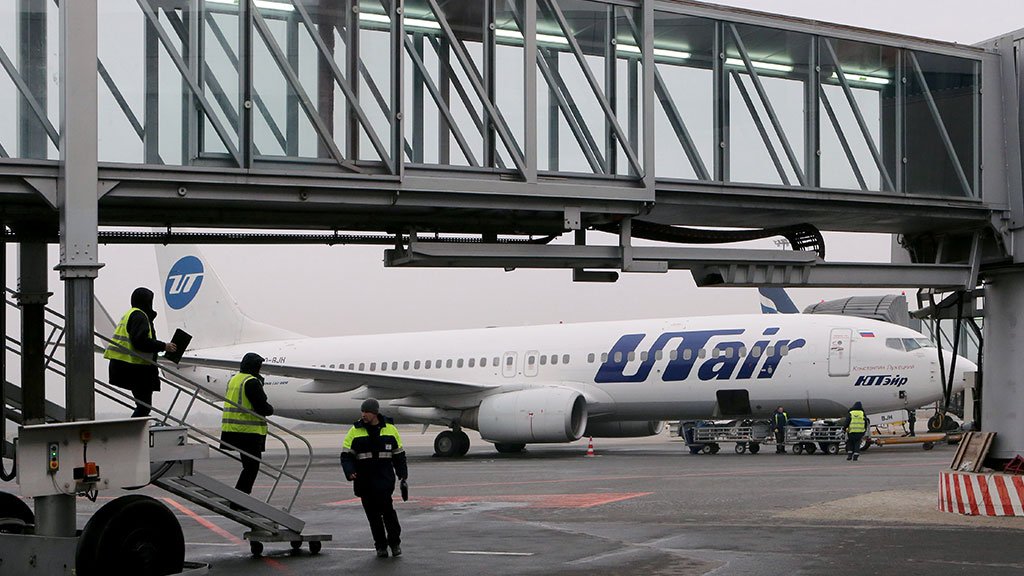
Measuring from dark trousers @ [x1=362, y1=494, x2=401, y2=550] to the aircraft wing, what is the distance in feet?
62.3

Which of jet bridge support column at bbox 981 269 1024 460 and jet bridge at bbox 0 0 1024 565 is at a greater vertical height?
jet bridge at bbox 0 0 1024 565

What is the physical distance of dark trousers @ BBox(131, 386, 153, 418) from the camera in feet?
36.6

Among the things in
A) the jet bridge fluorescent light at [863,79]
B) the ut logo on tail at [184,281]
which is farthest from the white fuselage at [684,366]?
the jet bridge fluorescent light at [863,79]

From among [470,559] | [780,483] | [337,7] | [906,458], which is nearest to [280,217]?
[337,7]

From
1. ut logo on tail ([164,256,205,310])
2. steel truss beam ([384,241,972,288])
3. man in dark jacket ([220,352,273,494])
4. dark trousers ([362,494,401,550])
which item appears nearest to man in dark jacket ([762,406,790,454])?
steel truss beam ([384,241,972,288])

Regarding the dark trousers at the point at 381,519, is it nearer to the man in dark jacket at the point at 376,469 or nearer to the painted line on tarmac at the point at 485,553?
the man in dark jacket at the point at 376,469

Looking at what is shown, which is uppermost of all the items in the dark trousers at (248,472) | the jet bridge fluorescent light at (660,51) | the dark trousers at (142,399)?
the jet bridge fluorescent light at (660,51)

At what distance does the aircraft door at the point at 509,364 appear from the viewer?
34.5m

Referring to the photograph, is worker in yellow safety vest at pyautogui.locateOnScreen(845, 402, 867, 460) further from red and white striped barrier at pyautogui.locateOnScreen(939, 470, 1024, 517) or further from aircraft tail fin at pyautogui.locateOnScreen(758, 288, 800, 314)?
aircraft tail fin at pyautogui.locateOnScreen(758, 288, 800, 314)

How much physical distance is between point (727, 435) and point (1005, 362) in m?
18.2

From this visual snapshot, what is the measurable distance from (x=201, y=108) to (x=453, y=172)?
2242 millimetres

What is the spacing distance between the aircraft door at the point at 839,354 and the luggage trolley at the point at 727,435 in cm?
323

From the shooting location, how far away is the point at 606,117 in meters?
11.7

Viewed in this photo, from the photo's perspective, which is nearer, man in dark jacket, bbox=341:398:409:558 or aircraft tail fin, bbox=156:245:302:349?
man in dark jacket, bbox=341:398:409:558
